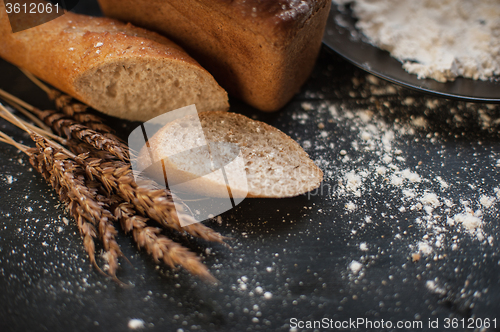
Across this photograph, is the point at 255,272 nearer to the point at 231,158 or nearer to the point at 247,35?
the point at 231,158

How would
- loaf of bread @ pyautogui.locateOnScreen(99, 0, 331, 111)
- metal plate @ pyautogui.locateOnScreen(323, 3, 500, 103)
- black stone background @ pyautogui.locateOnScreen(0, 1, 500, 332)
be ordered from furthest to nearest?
metal plate @ pyautogui.locateOnScreen(323, 3, 500, 103) < loaf of bread @ pyautogui.locateOnScreen(99, 0, 331, 111) < black stone background @ pyautogui.locateOnScreen(0, 1, 500, 332)

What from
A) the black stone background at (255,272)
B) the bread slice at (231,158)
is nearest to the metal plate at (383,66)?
the black stone background at (255,272)

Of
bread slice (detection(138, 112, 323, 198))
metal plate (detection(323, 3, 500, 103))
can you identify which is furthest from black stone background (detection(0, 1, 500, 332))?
metal plate (detection(323, 3, 500, 103))

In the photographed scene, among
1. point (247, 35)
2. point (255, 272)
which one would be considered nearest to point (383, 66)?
point (247, 35)

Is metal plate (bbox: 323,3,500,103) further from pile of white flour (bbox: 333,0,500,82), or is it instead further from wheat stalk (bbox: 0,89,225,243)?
wheat stalk (bbox: 0,89,225,243)

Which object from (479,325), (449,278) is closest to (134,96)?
(449,278)

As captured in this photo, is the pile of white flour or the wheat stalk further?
the pile of white flour
